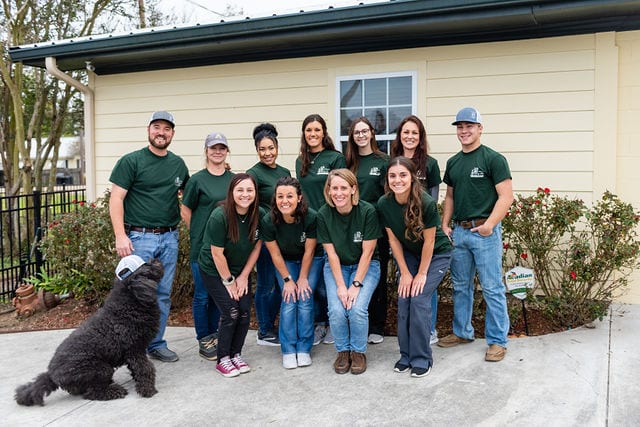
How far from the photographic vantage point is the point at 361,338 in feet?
13.0

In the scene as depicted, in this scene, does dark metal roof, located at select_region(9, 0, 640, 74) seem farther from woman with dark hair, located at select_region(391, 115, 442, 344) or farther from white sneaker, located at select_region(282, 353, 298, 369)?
white sneaker, located at select_region(282, 353, 298, 369)

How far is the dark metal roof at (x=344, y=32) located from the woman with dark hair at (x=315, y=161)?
5.56 feet

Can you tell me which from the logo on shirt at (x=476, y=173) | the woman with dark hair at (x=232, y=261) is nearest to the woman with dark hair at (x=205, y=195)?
the woman with dark hair at (x=232, y=261)

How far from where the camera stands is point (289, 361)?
13.5ft

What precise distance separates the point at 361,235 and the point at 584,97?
9.80ft

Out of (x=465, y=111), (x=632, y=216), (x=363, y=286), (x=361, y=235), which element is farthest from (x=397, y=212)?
(x=632, y=216)

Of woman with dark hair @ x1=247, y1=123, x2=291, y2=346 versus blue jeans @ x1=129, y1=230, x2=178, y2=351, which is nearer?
blue jeans @ x1=129, y1=230, x2=178, y2=351

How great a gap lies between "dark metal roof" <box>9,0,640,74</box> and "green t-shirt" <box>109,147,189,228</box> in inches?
95.1

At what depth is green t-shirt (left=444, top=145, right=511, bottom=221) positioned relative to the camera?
3.93m

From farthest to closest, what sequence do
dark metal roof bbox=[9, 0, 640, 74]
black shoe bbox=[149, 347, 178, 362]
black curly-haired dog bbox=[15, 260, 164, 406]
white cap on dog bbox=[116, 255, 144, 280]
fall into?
1. dark metal roof bbox=[9, 0, 640, 74]
2. black shoe bbox=[149, 347, 178, 362]
3. white cap on dog bbox=[116, 255, 144, 280]
4. black curly-haired dog bbox=[15, 260, 164, 406]

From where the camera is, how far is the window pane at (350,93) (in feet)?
20.6

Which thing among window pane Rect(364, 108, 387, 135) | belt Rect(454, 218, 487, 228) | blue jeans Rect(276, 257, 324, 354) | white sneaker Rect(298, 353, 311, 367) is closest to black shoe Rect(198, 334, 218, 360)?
blue jeans Rect(276, 257, 324, 354)

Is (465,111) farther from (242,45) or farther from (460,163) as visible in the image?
(242,45)

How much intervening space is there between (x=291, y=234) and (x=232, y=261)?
50 cm
